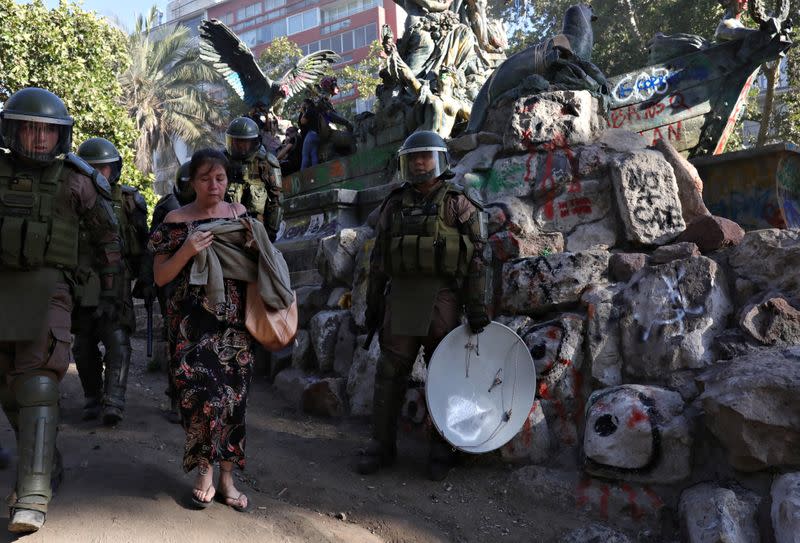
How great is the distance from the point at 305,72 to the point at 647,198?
8.83 metres

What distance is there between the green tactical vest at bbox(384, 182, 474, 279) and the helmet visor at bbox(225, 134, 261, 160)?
1.60 meters

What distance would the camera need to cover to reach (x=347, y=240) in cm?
598

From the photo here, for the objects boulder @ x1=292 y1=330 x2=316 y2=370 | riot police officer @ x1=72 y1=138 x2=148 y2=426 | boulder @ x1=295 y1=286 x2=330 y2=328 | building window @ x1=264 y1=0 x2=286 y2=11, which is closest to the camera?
riot police officer @ x1=72 y1=138 x2=148 y2=426

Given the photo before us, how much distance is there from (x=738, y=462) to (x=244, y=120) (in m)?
3.78

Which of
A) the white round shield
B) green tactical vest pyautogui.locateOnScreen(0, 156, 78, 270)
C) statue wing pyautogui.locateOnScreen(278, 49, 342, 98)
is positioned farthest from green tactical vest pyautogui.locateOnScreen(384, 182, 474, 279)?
statue wing pyautogui.locateOnScreen(278, 49, 342, 98)

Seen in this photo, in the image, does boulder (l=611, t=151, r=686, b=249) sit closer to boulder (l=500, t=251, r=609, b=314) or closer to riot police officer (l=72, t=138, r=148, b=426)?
boulder (l=500, t=251, r=609, b=314)

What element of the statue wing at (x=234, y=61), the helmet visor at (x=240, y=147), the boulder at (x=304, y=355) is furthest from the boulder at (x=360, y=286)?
the statue wing at (x=234, y=61)

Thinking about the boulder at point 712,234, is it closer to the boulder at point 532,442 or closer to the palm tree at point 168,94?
the boulder at point 532,442

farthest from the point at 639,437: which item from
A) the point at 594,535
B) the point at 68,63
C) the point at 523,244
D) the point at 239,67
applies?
the point at 68,63

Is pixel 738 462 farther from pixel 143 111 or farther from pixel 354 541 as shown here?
pixel 143 111

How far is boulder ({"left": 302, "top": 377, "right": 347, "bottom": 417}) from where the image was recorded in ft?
17.3


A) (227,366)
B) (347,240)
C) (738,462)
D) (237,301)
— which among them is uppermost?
(347,240)

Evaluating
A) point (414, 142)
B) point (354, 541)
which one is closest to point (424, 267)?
point (414, 142)

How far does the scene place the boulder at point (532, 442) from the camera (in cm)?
406
